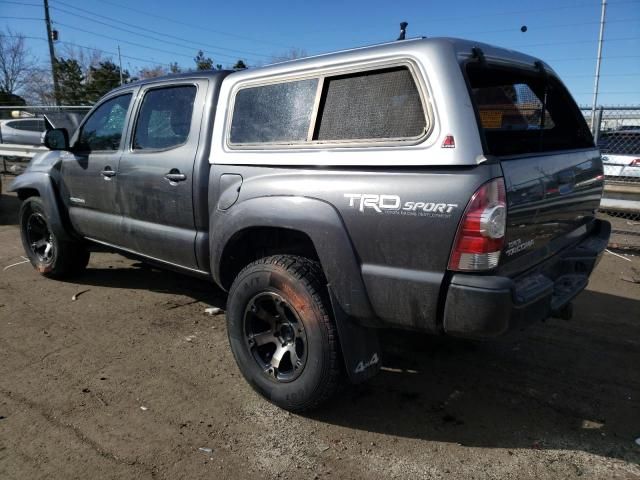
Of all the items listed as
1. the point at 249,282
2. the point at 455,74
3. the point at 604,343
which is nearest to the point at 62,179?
the point at 249,282

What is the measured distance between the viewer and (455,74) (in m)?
→ 2.34

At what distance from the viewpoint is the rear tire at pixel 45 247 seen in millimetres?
5129

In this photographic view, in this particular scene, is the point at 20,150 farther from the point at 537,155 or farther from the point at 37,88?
the point at 37,88

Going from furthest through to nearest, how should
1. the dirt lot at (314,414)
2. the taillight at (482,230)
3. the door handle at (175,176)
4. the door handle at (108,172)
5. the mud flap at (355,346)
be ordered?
the door handle at (108,172)
the door handle at (175,176)
the mud flap at (355,346)
the dirt lot at (314,414)
the taillight at (482,230)

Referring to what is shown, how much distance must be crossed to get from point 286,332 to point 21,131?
1638 cm

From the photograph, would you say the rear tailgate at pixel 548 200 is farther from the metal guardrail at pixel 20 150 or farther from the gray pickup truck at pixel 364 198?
the metal guardrail at pixel 20 150

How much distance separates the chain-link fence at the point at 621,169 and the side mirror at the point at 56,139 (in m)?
6.58

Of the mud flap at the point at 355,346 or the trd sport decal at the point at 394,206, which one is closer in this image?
the trd sport decal at the point at 394,206

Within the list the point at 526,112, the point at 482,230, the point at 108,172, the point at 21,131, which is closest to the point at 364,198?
the point at 482,230

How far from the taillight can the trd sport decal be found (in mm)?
96

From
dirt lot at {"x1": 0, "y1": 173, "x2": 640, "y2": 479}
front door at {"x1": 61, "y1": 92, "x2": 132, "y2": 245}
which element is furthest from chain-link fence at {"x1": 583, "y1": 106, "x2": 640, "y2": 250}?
front door at {"x1": 61, "y1": 92, "x2": 132, "y2": 245}

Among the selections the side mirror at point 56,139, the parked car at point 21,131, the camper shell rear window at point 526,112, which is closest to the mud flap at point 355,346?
the camper shell rear window at point 526,112

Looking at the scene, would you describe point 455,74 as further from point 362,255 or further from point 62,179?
point 62,179

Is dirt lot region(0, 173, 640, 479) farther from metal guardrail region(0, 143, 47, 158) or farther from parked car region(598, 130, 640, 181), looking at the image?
metal guardrail region(0, 143, 47, 158)
